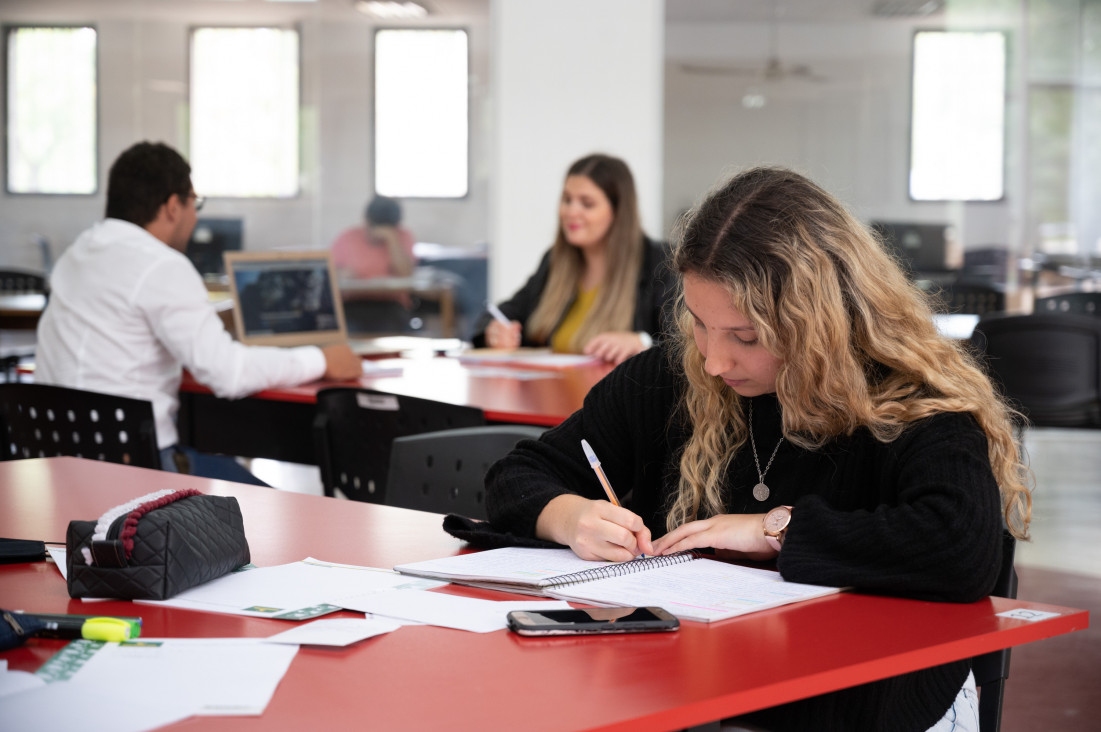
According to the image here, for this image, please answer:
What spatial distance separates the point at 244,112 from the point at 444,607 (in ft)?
21.0

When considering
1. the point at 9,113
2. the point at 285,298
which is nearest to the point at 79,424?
the point at 285,298

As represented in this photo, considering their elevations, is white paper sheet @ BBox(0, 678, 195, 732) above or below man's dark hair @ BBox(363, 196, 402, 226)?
below

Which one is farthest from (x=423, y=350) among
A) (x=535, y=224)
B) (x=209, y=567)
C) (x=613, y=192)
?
(x=209, y=567)

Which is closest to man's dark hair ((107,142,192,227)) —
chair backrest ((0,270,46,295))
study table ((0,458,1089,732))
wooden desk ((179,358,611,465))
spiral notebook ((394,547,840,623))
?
wooden desk ((179,358,611,465))

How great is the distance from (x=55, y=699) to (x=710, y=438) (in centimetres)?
94

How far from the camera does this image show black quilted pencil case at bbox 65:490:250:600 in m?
1.18

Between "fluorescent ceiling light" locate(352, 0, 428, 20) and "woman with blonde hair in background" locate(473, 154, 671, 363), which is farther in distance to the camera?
"fluorescent ceiling light" locate(352, 0, 428, 20)

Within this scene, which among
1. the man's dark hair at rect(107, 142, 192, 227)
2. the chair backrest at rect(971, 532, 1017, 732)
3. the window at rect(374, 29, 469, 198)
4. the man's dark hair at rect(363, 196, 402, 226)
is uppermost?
the window at rect(374, 29, 469, 198)

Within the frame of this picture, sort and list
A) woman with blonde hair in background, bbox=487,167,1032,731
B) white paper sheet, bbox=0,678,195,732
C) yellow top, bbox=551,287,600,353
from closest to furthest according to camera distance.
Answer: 1. white paper sheet, bbox=0,678,195,732
2. woman with blonde hair in background, bbox=487,167,1032,731
3. yellow top, bbox=551,287,600,353

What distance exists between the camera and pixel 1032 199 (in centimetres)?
689

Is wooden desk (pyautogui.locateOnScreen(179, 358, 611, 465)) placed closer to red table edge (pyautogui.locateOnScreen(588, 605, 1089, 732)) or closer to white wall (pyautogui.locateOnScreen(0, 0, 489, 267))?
red table edge (pyautogui.locateOnScreen(588, 605, 1089, 732))

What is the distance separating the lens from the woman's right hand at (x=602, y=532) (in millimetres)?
1392

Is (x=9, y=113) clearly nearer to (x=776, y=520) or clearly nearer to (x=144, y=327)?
(x=144, y=327)

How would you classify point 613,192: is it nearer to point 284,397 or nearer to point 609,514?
point 284,397
